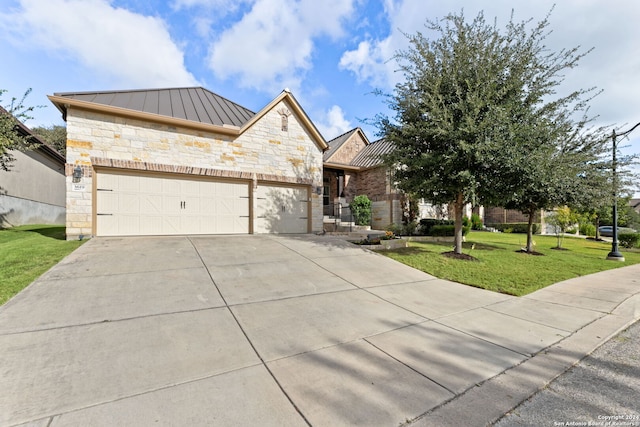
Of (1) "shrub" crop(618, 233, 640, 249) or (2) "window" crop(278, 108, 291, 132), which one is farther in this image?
(1) "shrub" crop(618, 233, 640, 249)

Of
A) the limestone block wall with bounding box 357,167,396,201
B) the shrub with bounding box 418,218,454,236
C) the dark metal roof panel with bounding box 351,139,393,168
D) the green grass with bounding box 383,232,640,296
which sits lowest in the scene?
the green grass with bounding box 383,232,640,296

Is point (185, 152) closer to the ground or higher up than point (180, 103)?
closer to the ground

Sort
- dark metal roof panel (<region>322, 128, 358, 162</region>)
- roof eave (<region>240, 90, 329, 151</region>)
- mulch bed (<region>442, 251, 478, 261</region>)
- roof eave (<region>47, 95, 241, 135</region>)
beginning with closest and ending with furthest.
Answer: roof eave (<region>47, 95, 241, 135</region>) < mulch bed (<region>442, 251, 478, 261</region>) < roof eave (<region>240, 90, 329, 151</region>) < dark metal roof panel (<region>322, 128, 358, 162</region>)

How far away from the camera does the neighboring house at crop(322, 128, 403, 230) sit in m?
17.0

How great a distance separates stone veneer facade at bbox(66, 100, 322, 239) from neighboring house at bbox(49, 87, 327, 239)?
0.11ft

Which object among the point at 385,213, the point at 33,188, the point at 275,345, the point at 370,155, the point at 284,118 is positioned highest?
the point at 284,118

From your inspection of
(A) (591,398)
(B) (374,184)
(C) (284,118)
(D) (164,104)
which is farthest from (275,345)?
(B) (374,184)

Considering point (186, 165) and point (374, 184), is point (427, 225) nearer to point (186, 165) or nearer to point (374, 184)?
point (374, 184)

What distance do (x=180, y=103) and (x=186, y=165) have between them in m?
3.46

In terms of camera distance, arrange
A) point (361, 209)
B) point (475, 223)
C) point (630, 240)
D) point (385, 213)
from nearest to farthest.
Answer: point (361, 209), point (630, 240), point (385, 213), point (475, 223)

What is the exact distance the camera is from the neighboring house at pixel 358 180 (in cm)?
1697

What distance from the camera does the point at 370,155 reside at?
19531 mm

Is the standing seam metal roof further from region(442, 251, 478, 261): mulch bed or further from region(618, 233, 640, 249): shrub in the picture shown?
region(618, 233, 640, 249): shrub

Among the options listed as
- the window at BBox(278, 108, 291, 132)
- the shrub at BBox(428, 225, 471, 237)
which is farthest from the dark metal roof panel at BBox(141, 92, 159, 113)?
the shrub at BBox(428, 225, 471, 237)
